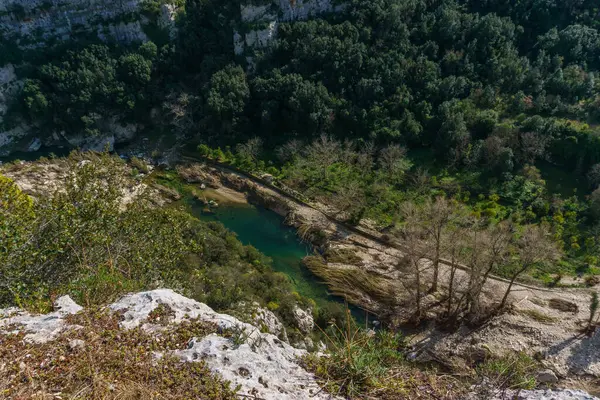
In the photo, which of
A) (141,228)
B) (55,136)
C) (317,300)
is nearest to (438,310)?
(317,300)

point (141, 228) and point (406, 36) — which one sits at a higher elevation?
point (406, 36)

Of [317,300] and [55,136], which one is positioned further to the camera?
[55,136]

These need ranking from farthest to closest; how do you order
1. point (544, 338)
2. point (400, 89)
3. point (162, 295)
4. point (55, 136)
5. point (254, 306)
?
point (55, 136), point (400, 89), point (544, 338), point (254, 306), point (162, 295)

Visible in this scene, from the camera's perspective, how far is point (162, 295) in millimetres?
7891

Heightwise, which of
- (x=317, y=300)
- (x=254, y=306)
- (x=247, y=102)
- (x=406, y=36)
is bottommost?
(x=317, y=300)

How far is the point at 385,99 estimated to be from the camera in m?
35.9

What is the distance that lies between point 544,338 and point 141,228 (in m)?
22.1

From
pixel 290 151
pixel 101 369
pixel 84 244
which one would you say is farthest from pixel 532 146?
pixel 101 369

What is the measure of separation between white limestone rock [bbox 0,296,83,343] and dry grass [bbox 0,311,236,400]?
0.20 meters

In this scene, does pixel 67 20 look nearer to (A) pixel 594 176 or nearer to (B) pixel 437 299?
(B) pixel 437 299

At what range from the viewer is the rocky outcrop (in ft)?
20.7

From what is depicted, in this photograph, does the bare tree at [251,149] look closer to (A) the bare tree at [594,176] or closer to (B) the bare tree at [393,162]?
(B) the bare tree at [393,162]

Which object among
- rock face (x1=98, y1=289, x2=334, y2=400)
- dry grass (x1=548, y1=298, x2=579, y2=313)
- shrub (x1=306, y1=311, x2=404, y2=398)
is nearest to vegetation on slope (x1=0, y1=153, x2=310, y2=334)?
rock face (x1=98, y1=289, x2=334, y2=400)

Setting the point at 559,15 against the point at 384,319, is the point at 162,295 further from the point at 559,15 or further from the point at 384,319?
the point at 559,15
